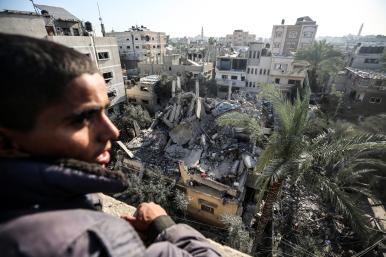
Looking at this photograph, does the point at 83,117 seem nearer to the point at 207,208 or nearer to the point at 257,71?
the point at 207,208

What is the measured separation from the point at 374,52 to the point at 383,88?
1856 centimetres

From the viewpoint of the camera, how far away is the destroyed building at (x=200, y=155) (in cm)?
1006

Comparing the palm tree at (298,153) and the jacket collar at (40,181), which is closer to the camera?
the jacket collar at (40,181)

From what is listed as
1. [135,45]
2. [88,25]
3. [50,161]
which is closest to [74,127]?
[50,161]

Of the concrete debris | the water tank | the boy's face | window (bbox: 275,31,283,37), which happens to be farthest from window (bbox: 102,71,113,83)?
window (bbox: 275,31,283,37)

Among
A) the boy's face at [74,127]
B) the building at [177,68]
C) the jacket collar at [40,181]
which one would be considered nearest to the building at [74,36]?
the building at [177,68]

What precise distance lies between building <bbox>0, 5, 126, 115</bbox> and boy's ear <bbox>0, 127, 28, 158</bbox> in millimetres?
12324

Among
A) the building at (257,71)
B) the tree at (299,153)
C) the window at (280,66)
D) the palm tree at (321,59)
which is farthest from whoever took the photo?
the window at (280,66)

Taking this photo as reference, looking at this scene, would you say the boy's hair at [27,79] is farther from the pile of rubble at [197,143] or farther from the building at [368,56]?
the building at [368,56]

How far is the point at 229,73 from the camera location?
87.1ft

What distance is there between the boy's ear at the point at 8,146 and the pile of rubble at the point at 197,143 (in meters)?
9.64

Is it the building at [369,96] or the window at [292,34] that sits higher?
the window at [292,34]

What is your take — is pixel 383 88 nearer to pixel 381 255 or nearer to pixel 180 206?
pixel 381 255

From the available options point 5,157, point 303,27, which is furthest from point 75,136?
point 303,27
